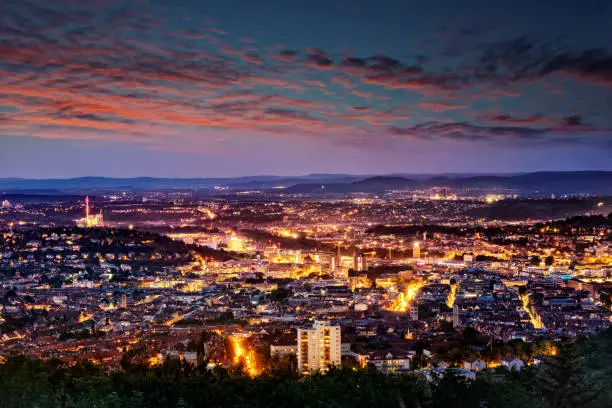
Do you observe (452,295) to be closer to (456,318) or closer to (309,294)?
(309,294)

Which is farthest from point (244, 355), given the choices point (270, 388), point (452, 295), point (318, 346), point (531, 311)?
point (452, 295)

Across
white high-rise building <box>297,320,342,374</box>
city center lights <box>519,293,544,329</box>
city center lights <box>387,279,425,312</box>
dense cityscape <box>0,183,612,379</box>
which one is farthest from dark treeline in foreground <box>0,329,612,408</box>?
city center lights <box>387,279,425,312</box>

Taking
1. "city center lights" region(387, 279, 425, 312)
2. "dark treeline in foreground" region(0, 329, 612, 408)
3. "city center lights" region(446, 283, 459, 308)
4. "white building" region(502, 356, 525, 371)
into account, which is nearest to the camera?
"dark treeline in foreground" region(0, 329, 612, 408)

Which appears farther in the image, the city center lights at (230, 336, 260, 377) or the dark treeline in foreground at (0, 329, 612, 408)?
the city center lights at (230, 336, 260, 377)

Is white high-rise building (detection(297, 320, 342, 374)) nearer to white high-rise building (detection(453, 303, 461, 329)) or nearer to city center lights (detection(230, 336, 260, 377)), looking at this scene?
city center lights (detection(230, 336, 260, 377))

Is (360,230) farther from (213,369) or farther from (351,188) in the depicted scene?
(351,188)

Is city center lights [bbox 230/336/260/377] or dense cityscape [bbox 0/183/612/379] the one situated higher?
city center lights [bbox 230/336/260/377]
